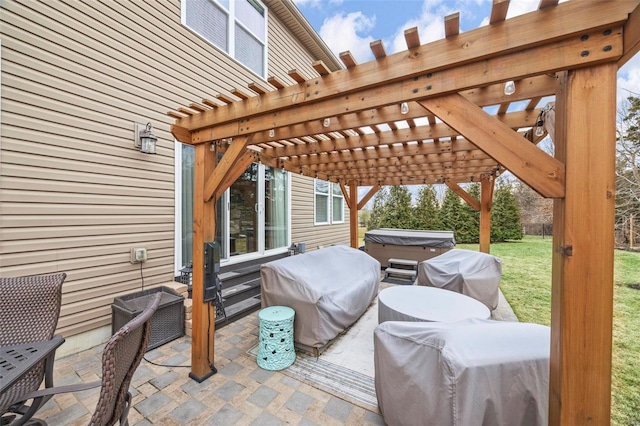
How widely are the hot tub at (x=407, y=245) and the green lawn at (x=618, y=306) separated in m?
1.54

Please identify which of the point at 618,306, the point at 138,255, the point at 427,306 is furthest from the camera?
the point at 618,306

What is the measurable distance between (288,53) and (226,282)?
5.55 m

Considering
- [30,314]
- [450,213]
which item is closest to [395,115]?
[30,314]

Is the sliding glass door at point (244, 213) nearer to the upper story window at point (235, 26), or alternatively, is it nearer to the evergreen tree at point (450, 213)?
the upper story window at point (235, 26)

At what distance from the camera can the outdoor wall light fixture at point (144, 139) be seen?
350 cm

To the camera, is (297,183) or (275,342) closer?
(275,342)

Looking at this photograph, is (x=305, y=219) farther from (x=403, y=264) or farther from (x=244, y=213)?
(x=403, y=264)

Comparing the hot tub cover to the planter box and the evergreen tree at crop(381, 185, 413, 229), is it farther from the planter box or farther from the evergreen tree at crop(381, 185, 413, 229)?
the evergreen tree at crop(381, 185, 413, 229)

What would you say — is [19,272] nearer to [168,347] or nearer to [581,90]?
[168,347]

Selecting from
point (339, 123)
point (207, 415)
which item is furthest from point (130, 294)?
point (339, 123)

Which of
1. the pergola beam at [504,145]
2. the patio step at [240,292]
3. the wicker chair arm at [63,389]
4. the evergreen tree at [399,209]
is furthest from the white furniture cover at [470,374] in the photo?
the evergreen tree at [399,209]

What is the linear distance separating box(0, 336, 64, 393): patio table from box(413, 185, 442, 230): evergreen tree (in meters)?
13.0

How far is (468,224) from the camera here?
12.7m

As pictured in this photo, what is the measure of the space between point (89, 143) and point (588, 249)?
4.53 m
